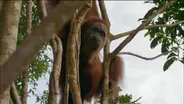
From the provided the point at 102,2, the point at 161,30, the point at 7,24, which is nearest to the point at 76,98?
the point at 7,24

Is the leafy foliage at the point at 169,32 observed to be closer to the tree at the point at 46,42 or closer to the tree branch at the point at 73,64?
the tree at the point at 46,42

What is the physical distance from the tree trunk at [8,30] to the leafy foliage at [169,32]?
1.56 meters

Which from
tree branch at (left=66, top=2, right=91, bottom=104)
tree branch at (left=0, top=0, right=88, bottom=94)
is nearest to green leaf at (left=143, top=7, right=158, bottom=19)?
tree branch at (left=66, top=2, right=91, bottom=104)

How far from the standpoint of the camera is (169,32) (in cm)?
282

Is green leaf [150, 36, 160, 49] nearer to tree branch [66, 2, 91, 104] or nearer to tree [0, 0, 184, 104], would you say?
tree [0, 0, 184, 104]

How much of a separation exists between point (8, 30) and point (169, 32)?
182 cm

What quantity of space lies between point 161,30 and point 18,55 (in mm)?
2399

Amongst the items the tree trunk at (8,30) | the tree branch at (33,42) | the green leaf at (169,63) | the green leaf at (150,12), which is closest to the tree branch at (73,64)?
the tree trunk at (8,30)

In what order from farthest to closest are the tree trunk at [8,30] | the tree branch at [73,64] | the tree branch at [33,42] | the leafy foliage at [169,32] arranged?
the leafy foliage at [169,32]
the tree branch at [73,64]
the tree trunk at [8,30]
the tree branch at [33,42]

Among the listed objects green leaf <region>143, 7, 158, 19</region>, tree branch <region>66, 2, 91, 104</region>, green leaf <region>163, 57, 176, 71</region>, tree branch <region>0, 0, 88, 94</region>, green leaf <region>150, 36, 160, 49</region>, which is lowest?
tree branch <region>0, 0, 88, 94</region>

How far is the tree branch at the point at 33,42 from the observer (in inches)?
22.5

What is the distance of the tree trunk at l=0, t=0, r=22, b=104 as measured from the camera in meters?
1.13

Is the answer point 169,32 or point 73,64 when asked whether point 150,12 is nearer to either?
point 169,32

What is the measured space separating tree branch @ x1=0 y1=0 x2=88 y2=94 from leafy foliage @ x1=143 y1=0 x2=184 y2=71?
206cm
